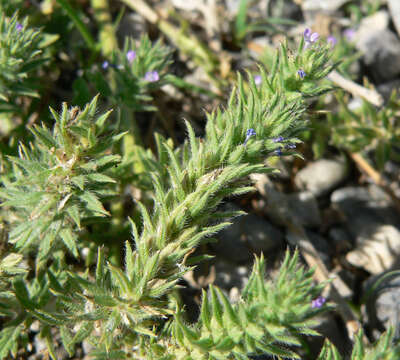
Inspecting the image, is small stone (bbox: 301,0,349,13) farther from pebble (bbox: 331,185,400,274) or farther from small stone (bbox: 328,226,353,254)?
small stone (bbox: 328,226,353,254)

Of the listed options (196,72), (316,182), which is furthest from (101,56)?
(316,182)

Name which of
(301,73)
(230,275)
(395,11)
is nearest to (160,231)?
(301,73)

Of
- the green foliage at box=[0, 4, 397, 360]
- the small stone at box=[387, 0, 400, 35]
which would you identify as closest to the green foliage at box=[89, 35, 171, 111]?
the green foliage at box=[0, 4, 397, 360]

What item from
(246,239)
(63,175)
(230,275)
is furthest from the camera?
(246,239)

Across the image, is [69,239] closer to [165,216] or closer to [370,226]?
[165,216]

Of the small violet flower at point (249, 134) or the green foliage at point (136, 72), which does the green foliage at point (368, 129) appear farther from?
the small violet flower at point (249, 134)

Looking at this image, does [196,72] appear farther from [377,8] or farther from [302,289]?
[302,289]

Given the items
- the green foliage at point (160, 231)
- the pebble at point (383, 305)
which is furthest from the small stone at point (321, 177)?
the green foliage at point (160, 231)
